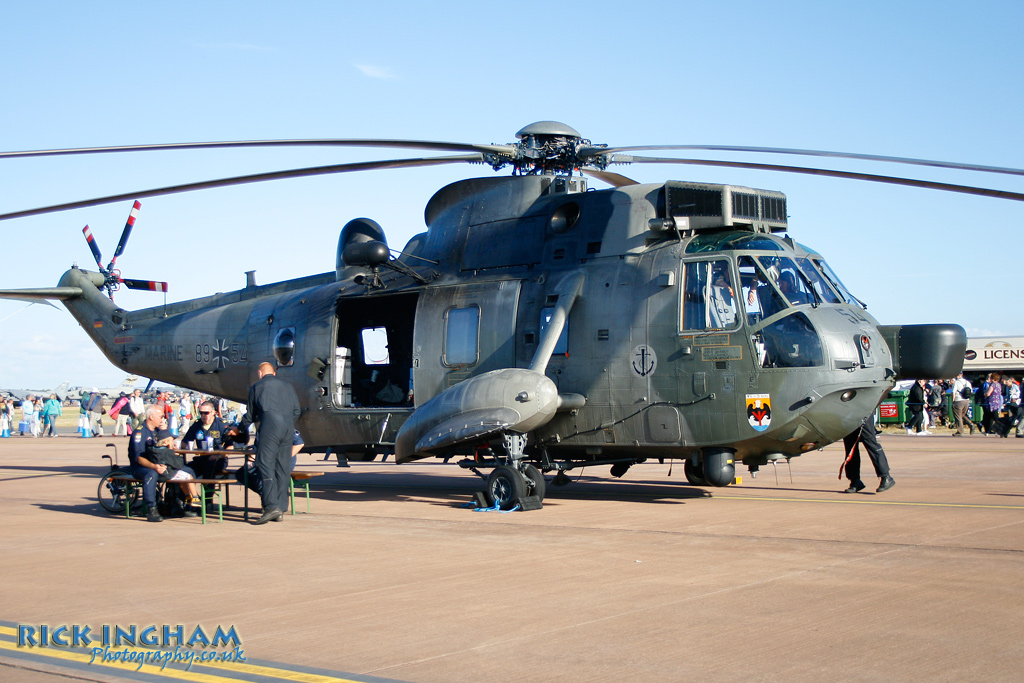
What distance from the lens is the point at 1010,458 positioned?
751 inches

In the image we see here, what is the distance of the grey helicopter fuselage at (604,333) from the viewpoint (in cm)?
1117

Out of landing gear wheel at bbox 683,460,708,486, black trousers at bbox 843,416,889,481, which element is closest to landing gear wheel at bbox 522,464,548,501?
landing gear wheel at bbox 683,460,708,486

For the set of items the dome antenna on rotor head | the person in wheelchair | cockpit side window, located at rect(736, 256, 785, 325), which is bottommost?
the person in wheelchair

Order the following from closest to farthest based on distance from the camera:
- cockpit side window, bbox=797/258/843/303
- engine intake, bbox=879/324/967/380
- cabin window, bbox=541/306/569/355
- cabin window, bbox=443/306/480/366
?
engine intake, bbox=879/324/967/380 → cockpit side window, bbox=797/258/843/303 → cabin window, bbox=541/306/569/355 → cabin window, bbox=443/306/480/366

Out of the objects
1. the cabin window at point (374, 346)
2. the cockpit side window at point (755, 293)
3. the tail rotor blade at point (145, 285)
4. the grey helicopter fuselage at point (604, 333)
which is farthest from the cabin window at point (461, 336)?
the tail rotor blade at point (145, 285)

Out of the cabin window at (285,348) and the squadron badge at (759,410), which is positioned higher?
the cabin window at (285,348)

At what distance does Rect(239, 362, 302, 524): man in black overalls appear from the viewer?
10898 mm

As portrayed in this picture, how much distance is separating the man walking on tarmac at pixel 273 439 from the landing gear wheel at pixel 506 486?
247 centimetres

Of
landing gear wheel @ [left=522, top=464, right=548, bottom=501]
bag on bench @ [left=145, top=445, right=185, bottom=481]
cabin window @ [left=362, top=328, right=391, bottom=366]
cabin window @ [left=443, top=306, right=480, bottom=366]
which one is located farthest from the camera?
cabin window @ [left=362, top=328, right=391, bottom=366]

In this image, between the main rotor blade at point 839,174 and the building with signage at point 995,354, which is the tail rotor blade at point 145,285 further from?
the building with signage at point 995,354

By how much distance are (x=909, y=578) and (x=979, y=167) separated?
3681 millimetres

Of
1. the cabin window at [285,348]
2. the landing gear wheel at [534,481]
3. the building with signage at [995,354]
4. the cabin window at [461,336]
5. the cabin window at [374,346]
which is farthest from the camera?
the building with signage at [995,354]

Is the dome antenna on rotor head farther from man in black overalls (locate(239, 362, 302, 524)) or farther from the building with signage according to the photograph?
the building with signage

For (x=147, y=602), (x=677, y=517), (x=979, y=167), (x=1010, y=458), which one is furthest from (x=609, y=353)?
(x=1010, y=458)
